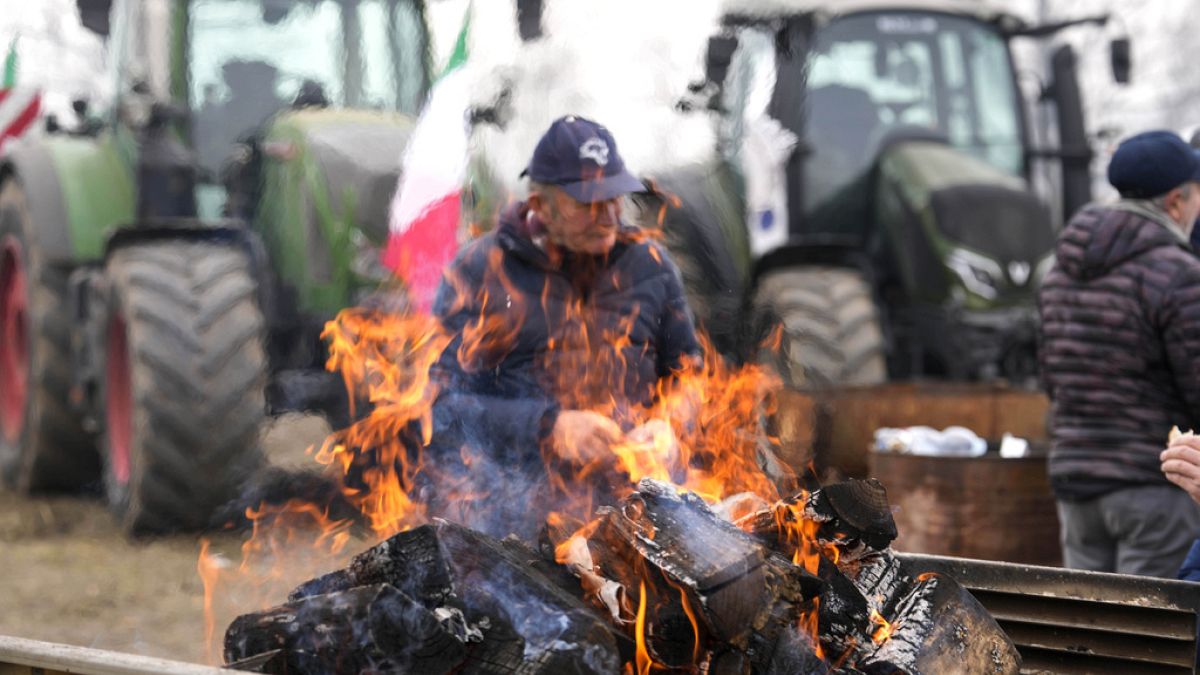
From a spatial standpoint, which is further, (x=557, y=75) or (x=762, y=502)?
(x=557, y=75)

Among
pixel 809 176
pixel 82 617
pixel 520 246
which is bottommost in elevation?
pixel 82 617

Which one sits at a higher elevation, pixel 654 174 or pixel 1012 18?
pixel 1012 18

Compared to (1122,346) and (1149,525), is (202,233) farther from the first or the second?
(1149,525)

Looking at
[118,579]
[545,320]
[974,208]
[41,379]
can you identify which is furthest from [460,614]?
[41,379]

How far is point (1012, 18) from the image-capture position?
9398 mm

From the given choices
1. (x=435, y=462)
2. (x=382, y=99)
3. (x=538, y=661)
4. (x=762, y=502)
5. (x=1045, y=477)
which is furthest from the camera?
(x=382, y=99)

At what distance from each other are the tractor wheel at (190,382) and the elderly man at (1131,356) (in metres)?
4.11

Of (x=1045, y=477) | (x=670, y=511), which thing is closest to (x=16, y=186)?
(x=1045, y=477)

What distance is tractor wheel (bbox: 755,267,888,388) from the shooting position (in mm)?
7570

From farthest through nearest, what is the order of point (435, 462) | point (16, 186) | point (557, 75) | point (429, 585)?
point (557, 75)
point (16, 186)
point (435, 462)
point (429, 585)

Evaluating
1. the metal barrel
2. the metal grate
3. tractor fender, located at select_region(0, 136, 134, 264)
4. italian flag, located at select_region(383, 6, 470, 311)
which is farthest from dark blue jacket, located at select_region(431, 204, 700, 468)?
tractor fender, located at select_region(0, 136, 134, 264)

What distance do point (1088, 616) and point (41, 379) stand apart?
23.2 feet

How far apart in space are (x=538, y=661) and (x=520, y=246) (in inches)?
60.2

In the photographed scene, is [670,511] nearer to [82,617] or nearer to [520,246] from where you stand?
[520,246]
